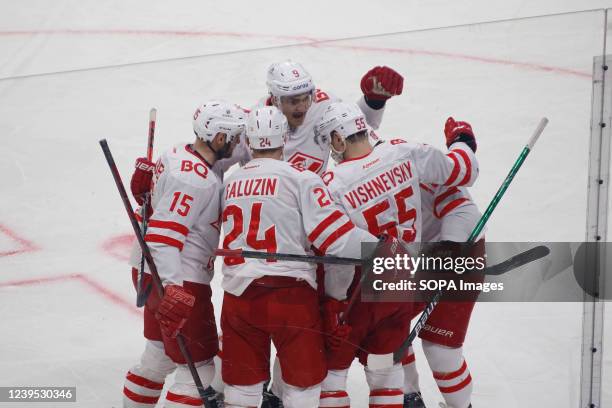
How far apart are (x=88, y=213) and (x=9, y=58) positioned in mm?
→ 1968

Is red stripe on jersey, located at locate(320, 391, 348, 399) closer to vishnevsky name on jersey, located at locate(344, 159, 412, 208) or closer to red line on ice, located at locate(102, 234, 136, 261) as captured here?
vishnevsky name on jersey, located at locate(344, 159, 412, 208)

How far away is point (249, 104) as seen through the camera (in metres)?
4.54

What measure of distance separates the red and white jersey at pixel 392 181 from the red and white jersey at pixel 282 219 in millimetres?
91

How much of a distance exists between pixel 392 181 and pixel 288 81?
1.55ft

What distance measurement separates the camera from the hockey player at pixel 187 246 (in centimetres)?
244

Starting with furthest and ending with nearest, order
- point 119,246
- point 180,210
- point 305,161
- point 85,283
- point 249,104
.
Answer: point 249,104 < point 119,246 < point 85,283 < point 305,161 < point 180,210

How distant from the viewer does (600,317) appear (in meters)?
2.56

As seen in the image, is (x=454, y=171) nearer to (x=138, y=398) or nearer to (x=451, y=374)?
(x=451, y=374)

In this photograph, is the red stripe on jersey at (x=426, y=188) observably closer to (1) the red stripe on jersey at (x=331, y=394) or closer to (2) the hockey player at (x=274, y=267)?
(2) the hockey player at (x=274, y=267)

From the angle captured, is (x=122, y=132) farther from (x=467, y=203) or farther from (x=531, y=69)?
(x=467, y=203)

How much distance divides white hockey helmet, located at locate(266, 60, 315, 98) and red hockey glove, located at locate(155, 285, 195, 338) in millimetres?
684

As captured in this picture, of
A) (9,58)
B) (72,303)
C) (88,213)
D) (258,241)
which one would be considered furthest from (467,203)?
(9,58)

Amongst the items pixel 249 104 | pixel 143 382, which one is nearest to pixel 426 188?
pixel 143 382

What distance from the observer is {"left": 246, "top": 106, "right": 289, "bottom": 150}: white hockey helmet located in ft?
7.91
